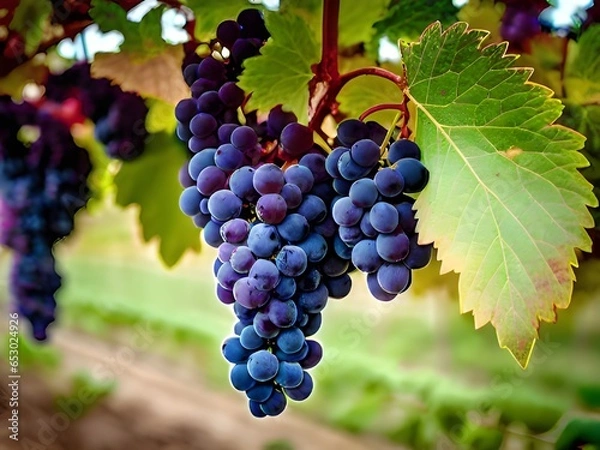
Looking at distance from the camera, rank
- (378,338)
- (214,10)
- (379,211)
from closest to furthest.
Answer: (379,211), (214,10), (378,338)

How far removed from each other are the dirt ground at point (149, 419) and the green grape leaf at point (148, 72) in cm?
35

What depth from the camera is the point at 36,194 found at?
1.71ft

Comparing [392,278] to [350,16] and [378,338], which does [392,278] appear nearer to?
[350,16]

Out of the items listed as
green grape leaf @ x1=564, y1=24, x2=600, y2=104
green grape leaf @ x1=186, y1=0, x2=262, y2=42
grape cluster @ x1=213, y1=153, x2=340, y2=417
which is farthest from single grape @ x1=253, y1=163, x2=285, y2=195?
green grape leaf @ x1=564, y1=24, x2=600, y2=104

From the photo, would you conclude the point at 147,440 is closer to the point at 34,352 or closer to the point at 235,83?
the point at 34,352

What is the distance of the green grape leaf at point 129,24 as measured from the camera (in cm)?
37

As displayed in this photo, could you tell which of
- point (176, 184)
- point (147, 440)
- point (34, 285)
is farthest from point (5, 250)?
point (147, 440)

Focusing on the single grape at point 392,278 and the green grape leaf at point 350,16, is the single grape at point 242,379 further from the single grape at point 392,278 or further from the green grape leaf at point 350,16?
the green grape leaf at point 350,16

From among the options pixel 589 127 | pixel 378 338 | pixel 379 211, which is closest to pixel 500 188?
pixel 379 211

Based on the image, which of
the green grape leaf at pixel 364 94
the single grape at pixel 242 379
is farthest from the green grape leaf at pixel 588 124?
the single grape at pixel 242 379

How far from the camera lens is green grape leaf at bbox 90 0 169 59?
14.6 inches

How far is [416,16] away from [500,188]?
0.49ft

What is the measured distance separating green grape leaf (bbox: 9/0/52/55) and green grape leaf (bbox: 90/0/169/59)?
0.20 ft

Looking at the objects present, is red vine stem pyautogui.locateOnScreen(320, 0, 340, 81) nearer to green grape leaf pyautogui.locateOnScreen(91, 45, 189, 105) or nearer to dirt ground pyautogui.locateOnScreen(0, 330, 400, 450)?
green grape leaf pyautogui.locateOnScreen(91, 45, 189, 105)
